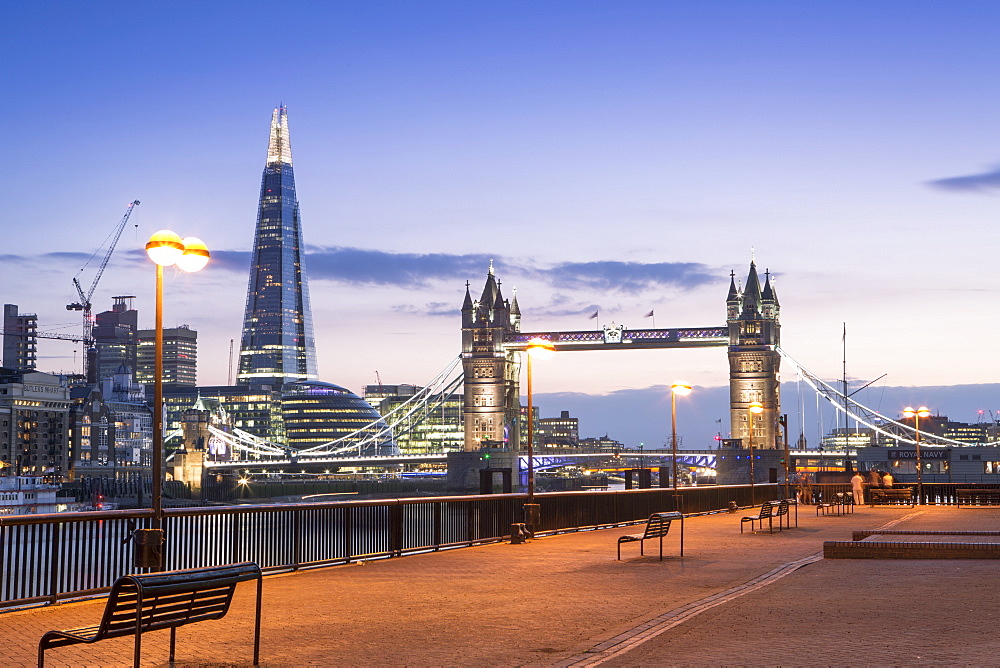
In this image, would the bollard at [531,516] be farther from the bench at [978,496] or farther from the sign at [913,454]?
the sign at [913,454]

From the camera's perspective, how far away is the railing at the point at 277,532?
1529 cm

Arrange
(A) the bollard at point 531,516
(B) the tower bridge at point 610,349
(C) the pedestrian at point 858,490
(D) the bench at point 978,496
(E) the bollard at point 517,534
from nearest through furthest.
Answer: (E) the bollard at point 517,534 < (A) the bollard at point 531,516 < (D) the bench at point 978,496 < (C) the pedestrian at point 858,490 < (B) the tower bridge at point 610,349

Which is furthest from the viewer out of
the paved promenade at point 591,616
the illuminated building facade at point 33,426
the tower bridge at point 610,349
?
the illuminated building facade at point 33,426

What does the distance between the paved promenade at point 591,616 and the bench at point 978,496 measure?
2629 cm

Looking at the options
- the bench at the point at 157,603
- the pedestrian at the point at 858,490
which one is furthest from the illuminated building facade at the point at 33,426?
the bench at the point at 157,603

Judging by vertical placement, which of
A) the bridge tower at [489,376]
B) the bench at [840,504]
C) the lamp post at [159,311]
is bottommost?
the bench at [840,504]

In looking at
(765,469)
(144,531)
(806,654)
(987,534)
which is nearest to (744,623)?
(806,654)

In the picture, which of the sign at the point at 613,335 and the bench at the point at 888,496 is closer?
the bench at the point at 888,496

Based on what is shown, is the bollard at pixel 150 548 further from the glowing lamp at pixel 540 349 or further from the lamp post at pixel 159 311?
the glowing lamp at pixel 540 349

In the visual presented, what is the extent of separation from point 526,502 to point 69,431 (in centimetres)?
17818

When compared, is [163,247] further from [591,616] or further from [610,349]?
[610,349]

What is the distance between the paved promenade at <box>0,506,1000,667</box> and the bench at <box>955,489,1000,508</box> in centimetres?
2629

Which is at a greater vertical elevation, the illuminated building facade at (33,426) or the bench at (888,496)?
the illuminated building facade at (33,426)

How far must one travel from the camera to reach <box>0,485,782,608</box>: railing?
1529 centimetres
